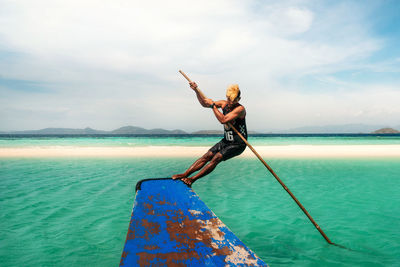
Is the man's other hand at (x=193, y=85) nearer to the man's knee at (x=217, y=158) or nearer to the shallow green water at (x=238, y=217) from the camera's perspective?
the man's knee at (x=217, y=158)

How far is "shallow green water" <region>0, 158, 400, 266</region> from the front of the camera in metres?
4.21

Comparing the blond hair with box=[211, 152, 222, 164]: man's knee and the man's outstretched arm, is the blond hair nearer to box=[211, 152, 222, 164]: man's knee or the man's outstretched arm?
the man's outstretched arm

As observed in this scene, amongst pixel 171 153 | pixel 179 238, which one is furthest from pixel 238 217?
pixel 171 153

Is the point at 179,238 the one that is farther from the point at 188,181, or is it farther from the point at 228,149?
the point at 228,149

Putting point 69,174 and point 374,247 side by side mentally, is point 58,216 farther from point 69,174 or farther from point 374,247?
point 374,247

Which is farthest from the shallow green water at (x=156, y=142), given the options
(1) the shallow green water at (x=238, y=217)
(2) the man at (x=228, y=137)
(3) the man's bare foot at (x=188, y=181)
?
(2) the man at (x=228, y=137)

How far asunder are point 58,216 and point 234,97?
4931 mm

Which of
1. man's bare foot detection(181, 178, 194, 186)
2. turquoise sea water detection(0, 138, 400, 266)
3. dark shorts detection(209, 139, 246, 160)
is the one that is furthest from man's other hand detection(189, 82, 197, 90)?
turquoise sea water detection(0, 138, 400, 266)

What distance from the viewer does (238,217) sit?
5.96 m

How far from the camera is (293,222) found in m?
5.72

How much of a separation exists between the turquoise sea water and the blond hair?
9.07 ft

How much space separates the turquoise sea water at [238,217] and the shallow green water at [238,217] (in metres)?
0.02

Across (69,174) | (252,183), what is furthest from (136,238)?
(69,174)

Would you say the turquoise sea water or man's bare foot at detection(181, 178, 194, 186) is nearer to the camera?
the turquoise sea water
